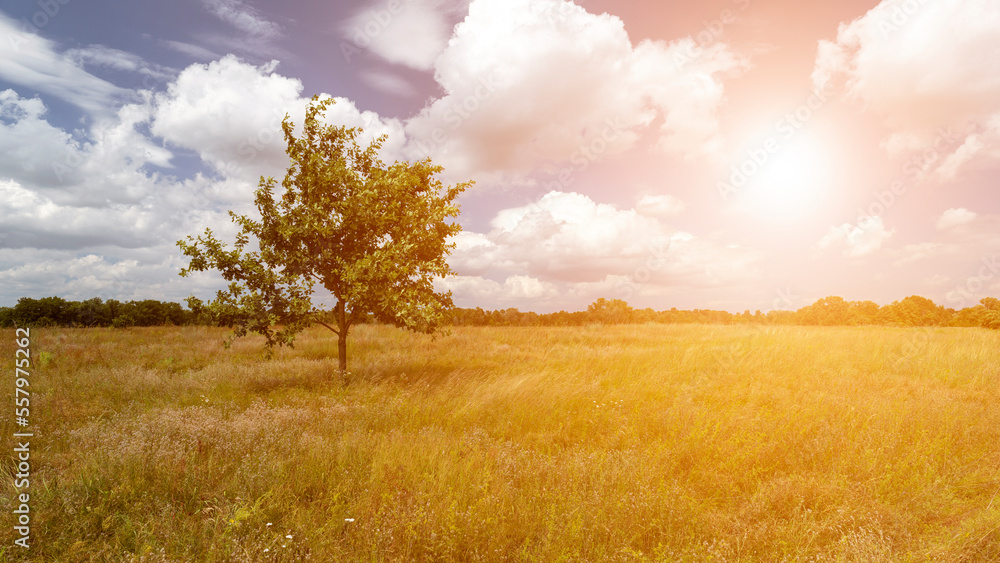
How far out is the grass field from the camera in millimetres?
4309

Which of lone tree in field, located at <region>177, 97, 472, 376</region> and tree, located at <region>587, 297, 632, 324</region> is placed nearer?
lone tree in field, located at <region>177, 97, 472, 376</region>

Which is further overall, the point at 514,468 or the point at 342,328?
the point at 342,328

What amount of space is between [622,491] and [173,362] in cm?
1685

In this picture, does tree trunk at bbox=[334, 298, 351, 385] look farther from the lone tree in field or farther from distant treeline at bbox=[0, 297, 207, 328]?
distant treeline at bbox=[0, 297, 207, 328]

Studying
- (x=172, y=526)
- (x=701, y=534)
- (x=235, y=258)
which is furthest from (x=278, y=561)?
(x=235, y=258)

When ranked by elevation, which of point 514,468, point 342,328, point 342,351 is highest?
point 342,328

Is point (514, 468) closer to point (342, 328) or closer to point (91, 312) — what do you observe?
point (342, 328)

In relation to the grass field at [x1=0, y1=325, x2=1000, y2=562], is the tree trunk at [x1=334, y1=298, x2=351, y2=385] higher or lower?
higher

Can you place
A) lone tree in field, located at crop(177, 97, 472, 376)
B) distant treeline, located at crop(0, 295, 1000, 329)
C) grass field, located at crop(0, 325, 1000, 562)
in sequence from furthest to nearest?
distant treeline, located at crop(0, 295, 1000, 329)
lone tree in field, located at crop(177, 97, 472, 376)
grass field, located at crop(0, 325, 1000, 562)

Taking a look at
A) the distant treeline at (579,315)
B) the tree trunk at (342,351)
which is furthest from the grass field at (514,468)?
the distant treeline at (579,315)

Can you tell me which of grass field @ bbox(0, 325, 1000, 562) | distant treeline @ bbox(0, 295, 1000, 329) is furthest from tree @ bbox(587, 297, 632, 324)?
grass field @ bbox(0, 325, 1000, 562)

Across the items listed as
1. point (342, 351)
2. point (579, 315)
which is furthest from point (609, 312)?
point (342, 351)

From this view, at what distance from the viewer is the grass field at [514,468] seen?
4.31 meters

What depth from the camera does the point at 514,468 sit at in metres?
5.77
